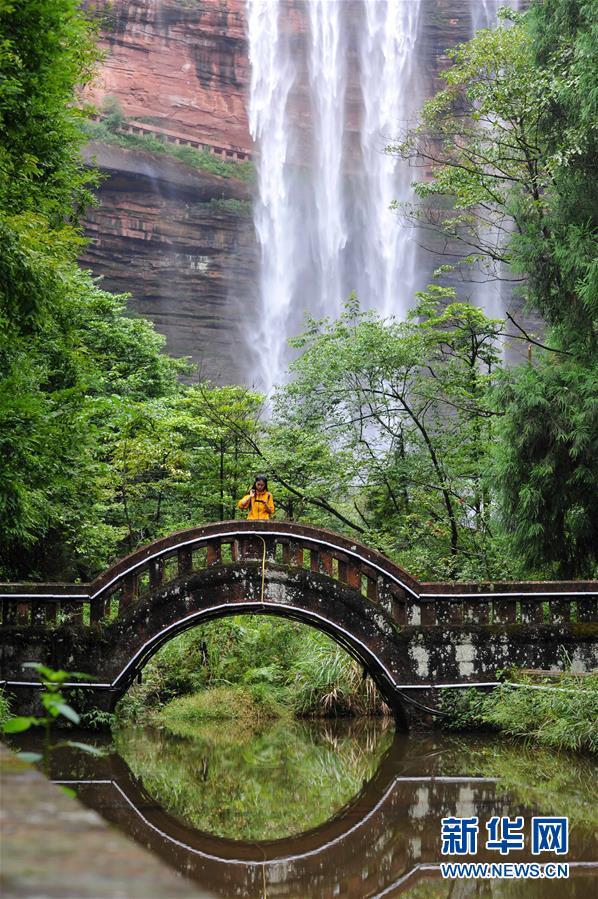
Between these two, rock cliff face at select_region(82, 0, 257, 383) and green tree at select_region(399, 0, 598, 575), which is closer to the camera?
green tree at select_region(399, 0, 598, 575)

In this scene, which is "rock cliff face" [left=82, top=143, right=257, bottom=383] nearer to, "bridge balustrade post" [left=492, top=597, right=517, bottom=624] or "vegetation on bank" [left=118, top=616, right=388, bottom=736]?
"vegetation on bank" [left=118, top=616, right=388, bottom=736]

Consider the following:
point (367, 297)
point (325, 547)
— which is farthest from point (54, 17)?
point (367, 297)

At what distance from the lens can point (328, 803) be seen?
855 centimetres

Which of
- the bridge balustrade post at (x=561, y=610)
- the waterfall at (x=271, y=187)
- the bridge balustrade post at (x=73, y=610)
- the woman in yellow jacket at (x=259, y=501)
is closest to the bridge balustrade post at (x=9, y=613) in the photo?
the bridge balustrade post at (x=73, y=610)

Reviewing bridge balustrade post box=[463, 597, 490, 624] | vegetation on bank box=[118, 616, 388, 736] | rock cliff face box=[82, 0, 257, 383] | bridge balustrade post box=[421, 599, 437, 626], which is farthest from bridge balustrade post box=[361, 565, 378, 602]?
rock cliff face box=[82, 0, 257, 383]

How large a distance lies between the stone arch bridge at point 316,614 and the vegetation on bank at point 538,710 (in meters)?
0.26

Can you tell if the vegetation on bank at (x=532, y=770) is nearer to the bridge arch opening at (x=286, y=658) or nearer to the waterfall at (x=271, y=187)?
the bridge arch opening at (x=286, y=658)

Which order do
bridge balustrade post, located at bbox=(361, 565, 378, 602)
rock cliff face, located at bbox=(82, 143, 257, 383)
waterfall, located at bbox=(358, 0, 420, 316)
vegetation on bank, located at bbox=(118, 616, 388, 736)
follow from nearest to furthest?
1. bridge balustrade post, located at bbox=(361, 565, 378, 602)
2. vegetation on bank, located at bbox=(118, 616, 388, 736)
3. waterfall, located at bbox=(358, 0, 420, 316)
4. rock cliff face, located at bbox=(82, 143, 257, 383)

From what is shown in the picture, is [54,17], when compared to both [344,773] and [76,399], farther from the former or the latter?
[344,773]

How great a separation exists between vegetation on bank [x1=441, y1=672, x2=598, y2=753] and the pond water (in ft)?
0.76

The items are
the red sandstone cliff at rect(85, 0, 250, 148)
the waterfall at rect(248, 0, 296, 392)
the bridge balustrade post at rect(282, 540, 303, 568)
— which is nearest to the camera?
the bridge balustrade post at rect(282, 540, 303, 568)

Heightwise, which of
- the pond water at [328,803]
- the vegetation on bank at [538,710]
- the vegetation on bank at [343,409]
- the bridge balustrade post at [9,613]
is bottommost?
the pond water at [328,803]

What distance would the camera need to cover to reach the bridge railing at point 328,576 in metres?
12.0

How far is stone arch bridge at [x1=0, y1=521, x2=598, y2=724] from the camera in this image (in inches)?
470
